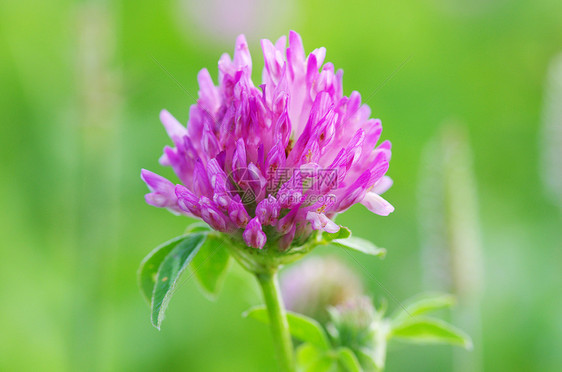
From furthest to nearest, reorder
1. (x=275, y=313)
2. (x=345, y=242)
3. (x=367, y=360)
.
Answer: (x=367, y=360) < (x=345, y=242) < (x=275, y=313)

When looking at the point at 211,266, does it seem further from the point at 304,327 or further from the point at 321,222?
the point at 321,222

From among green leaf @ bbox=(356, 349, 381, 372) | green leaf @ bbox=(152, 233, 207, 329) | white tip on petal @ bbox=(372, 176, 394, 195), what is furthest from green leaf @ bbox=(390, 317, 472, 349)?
green leaf @ bbox=(152, 233, 207, 329)

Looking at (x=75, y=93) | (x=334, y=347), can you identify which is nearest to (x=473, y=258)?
(x=334, y=347)

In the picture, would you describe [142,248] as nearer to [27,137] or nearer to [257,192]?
[27,137]

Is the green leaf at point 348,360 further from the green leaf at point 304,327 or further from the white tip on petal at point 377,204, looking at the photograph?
the white tip on petal at point 377,204

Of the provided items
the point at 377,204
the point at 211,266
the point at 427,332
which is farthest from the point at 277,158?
the point at 427,332

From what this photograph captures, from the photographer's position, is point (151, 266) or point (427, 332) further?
point (427, 332)

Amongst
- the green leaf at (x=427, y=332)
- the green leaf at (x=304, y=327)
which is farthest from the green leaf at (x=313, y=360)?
the green leaf at (x=427, y=332)
